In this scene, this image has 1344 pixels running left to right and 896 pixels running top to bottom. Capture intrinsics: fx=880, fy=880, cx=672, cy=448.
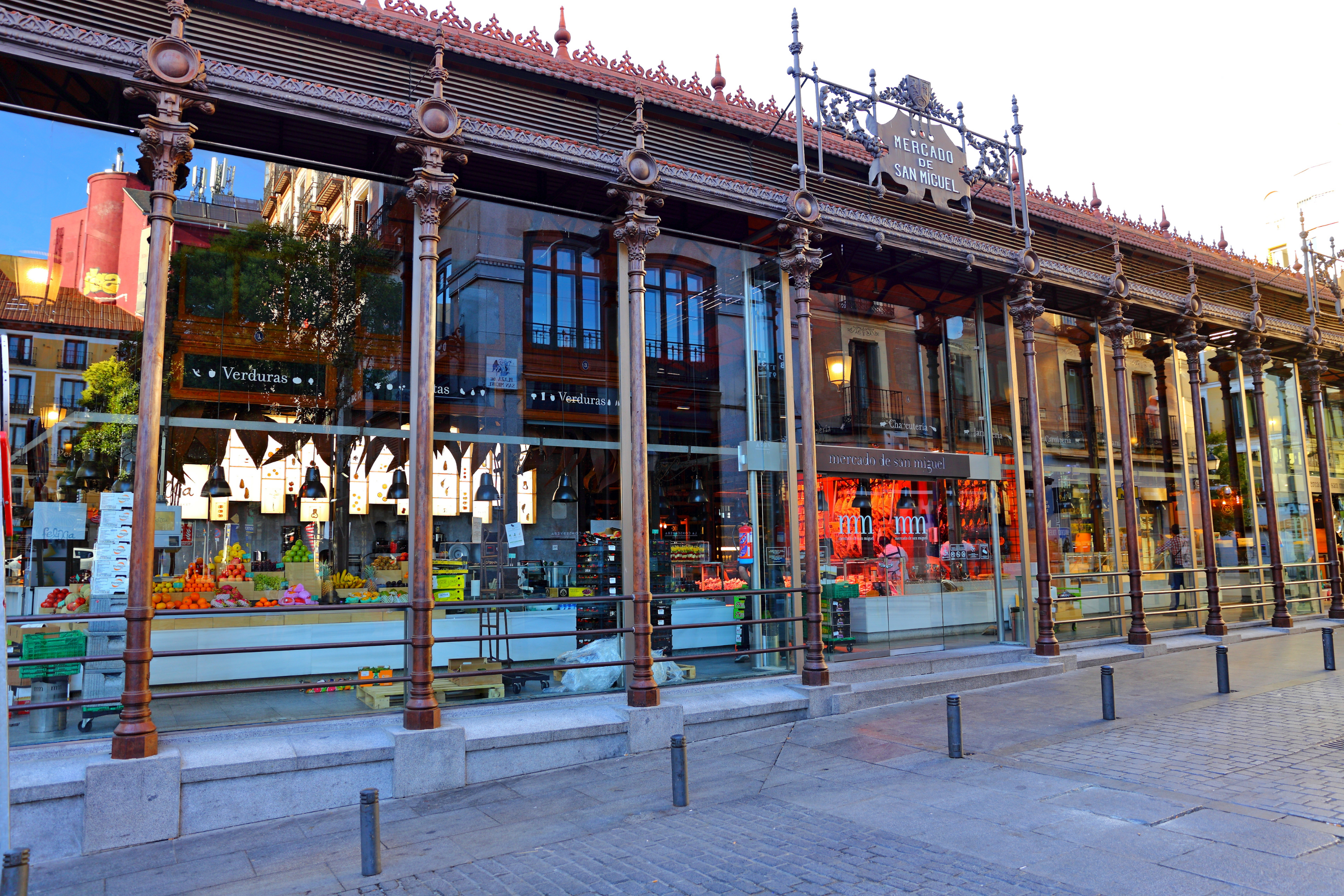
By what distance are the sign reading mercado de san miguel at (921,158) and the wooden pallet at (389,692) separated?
9.18 m

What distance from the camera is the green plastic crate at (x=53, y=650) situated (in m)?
7.79

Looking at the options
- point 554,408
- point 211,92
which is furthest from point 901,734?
point 211,92

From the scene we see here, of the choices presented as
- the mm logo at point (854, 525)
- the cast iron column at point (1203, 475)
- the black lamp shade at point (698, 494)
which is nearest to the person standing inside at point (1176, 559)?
the cast iron column at point (1203, 475)

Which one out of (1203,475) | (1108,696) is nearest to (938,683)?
(1108,696)

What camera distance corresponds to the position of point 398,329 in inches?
416

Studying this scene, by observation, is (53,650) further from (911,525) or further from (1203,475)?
(1203,475)

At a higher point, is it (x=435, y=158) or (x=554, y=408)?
(x=435, y=158)

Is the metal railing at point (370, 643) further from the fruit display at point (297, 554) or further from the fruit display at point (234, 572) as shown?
the fruit display at point (234, 572)

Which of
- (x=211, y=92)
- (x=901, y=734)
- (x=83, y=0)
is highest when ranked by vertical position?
(x=83, y=0)

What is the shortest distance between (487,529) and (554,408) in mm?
1741

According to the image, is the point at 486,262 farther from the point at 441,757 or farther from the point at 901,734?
the point at 901,734

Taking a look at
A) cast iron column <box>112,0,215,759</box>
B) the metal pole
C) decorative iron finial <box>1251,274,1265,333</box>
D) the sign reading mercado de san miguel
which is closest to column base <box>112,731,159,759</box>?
cast iron column <box>112,0,215,759</box>

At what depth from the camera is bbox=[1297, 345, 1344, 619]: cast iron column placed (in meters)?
19.9

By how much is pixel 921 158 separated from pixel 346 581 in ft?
33.8
